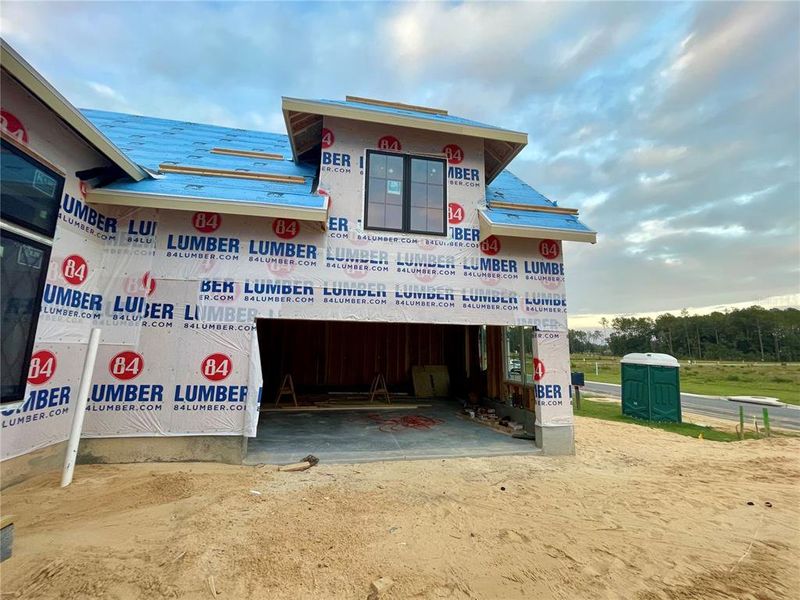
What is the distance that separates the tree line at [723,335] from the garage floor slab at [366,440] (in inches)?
2287

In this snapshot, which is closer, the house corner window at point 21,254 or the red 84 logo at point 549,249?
the house corner window at point 21,254

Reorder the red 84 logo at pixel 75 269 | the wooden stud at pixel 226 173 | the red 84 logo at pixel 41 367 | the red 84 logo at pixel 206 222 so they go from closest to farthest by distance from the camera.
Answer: the red 84 logo at pixel 41 367, the red 84 logo at pixel 75 269, the red 84 logo at pixel 206 222, the wooden stud at pixel 226 173

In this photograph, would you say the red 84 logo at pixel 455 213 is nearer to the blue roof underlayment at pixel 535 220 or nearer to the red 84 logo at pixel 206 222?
the blue roof underlayment at pixel 535 220

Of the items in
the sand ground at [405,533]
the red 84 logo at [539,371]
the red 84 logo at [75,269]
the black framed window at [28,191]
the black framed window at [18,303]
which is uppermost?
the black framed window at [28,191]

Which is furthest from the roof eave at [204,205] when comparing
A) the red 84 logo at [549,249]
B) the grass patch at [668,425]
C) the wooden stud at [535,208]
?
the grass patch at [668,425]

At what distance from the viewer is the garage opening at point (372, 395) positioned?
675 centimetres

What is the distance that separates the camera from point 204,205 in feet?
18.4

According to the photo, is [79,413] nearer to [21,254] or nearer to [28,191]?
[21,254]

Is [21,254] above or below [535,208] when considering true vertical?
below

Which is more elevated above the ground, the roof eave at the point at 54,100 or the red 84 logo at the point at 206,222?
the roof eave at the point at 54,100

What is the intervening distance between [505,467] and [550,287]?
3.55 metres

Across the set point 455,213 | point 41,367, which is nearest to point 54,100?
point 41,367

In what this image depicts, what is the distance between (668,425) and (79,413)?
13914 millimetres

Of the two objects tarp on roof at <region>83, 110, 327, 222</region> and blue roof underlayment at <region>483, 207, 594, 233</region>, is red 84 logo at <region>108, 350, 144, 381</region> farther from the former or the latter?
blue roof underlayment at <region>483, 207, 594, 233</region>
